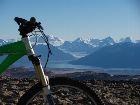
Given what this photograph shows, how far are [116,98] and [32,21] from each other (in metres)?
6.00

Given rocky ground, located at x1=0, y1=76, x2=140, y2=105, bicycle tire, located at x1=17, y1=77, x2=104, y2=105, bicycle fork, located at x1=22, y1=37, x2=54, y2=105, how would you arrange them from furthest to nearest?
rocky ground, located at x1=0, y1=76, x2=140, y2=105 < bicycle tire, located at x1=17, y1=77, x2=104, y2=105 < bicycle fork, located at x1=22, y1=37, x2=54, y2=105

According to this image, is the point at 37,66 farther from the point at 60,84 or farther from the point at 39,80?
the point at 60,84

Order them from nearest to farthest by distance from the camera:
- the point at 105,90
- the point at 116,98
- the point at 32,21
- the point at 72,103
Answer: the point at 32,21 → the point at 72,103 → the point at 116,98 → the point at 105,90

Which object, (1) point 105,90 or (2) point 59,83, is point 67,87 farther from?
(1) point 105,90

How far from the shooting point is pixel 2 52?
4543 mm

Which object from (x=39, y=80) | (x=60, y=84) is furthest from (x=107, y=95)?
(x=39, y=80)

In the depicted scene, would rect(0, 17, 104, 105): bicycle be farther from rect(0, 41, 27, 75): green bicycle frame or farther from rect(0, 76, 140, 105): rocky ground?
rect(0, 76, 140, 105): rocky ground

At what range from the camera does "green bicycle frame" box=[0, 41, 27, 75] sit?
14.7 ft

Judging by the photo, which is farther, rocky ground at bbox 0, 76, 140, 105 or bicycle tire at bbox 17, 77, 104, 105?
rocky ground at bbox 0, 76, 140, 105

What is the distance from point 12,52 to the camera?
177 inches

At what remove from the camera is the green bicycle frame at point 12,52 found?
4.48 m

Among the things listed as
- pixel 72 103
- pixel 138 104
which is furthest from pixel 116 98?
pixel 72 103

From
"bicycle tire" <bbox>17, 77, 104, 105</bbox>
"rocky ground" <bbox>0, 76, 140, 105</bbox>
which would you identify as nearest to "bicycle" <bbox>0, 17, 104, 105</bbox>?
"bicycle tire" <bbox>17, 77, 104, 105</bbox>

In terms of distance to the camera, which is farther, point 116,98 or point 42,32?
point 116,98
